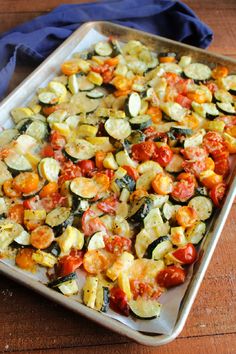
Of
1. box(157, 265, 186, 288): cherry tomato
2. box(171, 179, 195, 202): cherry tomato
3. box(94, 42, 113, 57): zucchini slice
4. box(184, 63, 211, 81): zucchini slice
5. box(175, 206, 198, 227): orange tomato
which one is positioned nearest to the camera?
box(157, 265, 186, 288): cherry tomato

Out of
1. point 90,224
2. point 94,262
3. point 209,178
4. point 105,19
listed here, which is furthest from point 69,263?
point 105,19

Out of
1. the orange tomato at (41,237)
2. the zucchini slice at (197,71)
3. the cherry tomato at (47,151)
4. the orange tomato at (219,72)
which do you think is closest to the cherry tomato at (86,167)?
the cherry tomato at (47,151)

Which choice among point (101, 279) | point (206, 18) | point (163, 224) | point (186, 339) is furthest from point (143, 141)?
point (206, 18)

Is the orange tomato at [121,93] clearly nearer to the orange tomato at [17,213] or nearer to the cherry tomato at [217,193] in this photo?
the cherry tomato at [217,193]

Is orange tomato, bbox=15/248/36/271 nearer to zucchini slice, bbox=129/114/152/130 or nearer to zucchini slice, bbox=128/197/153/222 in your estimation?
zucchini slice, bbox=128/197/153/222

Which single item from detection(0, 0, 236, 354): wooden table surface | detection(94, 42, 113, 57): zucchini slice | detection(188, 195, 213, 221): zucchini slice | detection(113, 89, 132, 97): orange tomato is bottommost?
detection(0, 0, 236, 354): wooden table surface

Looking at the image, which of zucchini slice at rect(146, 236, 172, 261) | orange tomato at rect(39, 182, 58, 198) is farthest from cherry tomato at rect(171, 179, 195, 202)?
orange tomato at rect(39, 182, 58, 198)

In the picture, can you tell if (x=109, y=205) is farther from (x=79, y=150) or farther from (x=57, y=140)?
(x=57, y=140)
